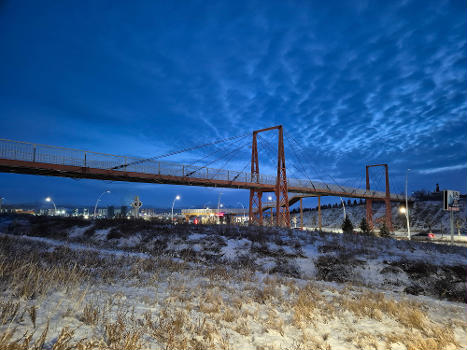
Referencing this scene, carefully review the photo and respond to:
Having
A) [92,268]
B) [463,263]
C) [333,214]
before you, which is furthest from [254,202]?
[333,214]

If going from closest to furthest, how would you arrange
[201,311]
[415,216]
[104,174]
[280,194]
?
[201,311], [104,174], [280,194], [415,216]

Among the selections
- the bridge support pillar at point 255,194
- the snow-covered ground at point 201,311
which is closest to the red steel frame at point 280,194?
the bridge support pillar at point 255,194

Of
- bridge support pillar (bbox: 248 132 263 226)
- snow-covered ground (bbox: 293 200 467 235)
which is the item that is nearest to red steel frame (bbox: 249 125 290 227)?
bridge support pillar (bbox: 248 132 263 226)

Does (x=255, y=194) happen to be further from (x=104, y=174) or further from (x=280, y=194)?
(x=104, y=174)

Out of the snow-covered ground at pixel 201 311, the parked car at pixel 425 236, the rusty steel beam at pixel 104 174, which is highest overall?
the rusty steel beam at pixel 104 174

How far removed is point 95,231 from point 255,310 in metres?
19.7

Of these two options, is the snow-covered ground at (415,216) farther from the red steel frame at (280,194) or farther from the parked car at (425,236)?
the red steel frame at (280,194)

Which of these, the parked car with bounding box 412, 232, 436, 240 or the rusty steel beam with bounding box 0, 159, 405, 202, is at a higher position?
the rusty steel beam with bounding box 0, 159, 405, 202

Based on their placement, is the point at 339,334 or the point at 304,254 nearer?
the point at 339,334

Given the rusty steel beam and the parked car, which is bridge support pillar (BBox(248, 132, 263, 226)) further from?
the parked car

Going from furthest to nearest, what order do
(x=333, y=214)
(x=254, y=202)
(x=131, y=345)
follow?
(x=333, y=214) < (x=254, y=202) < (x=131, y=345)

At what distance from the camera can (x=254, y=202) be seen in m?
39.7

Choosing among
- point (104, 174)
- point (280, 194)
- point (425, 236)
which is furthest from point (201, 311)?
point (425, 236)

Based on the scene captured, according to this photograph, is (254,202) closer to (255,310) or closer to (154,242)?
(154,242)
